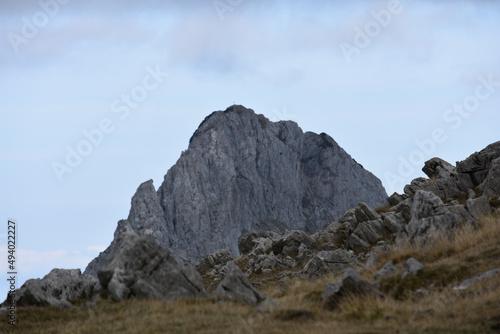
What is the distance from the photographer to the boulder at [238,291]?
17.5 metres

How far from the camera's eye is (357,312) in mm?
14062

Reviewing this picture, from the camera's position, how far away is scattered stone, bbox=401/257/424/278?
17.3 m

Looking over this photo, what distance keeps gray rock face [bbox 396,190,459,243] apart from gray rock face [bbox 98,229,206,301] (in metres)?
9.49

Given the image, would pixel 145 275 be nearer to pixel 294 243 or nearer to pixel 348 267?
pixel 348 267

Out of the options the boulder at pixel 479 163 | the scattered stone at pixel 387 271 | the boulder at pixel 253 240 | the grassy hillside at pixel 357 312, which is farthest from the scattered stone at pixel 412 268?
the boulder at pixel 253 240

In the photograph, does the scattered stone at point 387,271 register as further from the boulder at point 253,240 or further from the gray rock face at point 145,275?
the boulder at point 253,240

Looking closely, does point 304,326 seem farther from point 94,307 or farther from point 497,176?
point 497,176

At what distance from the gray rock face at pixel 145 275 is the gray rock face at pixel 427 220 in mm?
9490


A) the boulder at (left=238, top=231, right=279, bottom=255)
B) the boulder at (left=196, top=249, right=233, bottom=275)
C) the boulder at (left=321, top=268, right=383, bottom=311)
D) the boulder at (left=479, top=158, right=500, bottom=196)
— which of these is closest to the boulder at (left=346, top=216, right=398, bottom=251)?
the boulder at (left=479, top=158, right=500, bottom=196)

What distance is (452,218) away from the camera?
74.2 ft

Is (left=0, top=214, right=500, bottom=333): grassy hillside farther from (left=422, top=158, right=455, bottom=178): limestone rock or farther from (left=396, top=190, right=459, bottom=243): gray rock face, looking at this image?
(left=422, top=158, right=455, bottom=178): limestone rock

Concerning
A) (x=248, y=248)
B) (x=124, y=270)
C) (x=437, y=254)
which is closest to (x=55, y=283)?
(x=124, y=270)

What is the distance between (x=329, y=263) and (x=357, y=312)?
13.9 metres

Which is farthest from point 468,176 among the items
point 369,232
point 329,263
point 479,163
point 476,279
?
point 476,279
